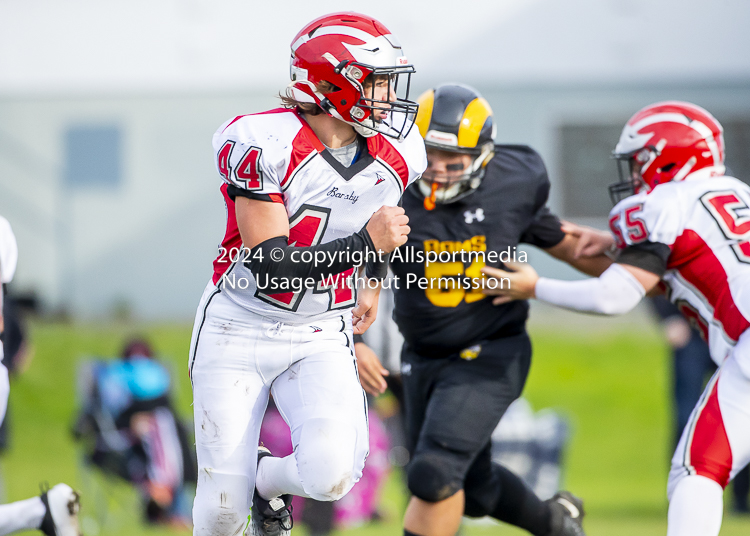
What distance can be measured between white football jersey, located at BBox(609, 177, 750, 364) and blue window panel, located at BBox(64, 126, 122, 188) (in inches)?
318

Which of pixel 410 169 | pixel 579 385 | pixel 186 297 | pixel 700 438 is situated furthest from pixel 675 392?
pixel 186 297

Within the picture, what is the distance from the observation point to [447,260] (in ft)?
11.7

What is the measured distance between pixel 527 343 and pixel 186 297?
7.23 meters

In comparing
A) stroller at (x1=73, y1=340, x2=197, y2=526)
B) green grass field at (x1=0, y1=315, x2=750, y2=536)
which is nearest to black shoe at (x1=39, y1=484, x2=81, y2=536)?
green grass field at (x1=0, y1=315, x2=750, y2=536)

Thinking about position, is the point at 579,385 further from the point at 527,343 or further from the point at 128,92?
the point at 128,92

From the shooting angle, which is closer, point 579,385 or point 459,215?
point 459,215

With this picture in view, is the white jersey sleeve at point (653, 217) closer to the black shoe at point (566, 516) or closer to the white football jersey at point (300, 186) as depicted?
the white football jersey at point (300, 186)

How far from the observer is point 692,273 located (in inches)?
132

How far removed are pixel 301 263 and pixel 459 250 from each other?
1013 mm

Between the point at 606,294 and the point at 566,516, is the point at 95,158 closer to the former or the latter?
the point at 566,516

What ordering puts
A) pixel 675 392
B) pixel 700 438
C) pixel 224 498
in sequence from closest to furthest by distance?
pixel 224 498, pixel 700 438, pixel 675 392

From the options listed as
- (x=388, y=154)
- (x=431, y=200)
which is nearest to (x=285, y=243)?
(x=388, y=154)

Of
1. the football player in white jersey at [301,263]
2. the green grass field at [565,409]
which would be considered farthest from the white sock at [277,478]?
the green grass field at [565,409]

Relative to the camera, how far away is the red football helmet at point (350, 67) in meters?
2.83
